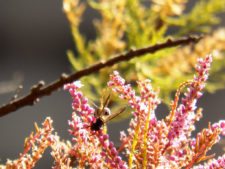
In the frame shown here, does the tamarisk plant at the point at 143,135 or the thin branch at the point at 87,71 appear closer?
the thin branch at the point at 87,71

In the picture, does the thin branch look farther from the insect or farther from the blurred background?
the blurred background

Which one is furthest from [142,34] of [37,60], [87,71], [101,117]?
[37,60]

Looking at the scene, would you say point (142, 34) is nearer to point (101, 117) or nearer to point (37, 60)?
point (101, 117)

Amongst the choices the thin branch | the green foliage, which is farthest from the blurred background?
the thin branch

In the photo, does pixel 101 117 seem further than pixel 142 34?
No

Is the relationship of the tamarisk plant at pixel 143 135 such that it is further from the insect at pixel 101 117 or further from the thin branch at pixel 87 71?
the thin branch at pixel 87 71

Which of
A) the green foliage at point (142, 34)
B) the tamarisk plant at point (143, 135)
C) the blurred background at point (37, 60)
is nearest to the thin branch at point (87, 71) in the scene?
the tamarisk plant at point (143, 135)
